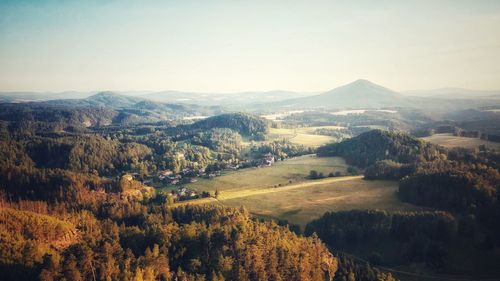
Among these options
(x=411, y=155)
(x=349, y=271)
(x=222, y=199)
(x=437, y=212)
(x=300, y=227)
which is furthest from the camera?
(x=411, y=155)

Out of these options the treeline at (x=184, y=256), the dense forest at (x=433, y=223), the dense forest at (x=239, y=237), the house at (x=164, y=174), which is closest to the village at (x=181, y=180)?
the house at (x=164, y=174)

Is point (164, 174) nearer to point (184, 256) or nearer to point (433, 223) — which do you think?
point (184, 256)

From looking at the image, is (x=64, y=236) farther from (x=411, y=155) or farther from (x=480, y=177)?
(x=411, y=155)

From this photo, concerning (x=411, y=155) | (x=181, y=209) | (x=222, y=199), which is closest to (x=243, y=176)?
(x=222, y=199)

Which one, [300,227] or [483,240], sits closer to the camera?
[483,240]

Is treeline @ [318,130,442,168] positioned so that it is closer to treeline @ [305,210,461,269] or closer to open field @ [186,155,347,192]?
open field @ [186,155,347,192]

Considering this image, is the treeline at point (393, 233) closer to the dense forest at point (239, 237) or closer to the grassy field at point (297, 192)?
the dense forest at point (239, 237)
